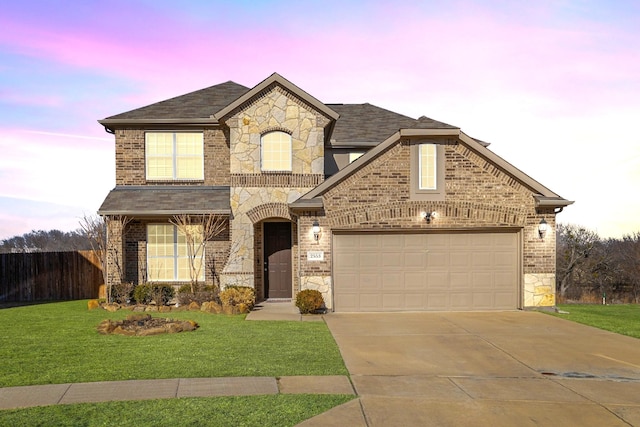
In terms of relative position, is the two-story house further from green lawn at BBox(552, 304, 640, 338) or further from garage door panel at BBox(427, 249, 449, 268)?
green lawn at BBox(552, 304, 640, 338)

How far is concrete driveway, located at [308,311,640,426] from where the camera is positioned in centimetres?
679

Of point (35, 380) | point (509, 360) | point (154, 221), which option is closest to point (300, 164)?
point (154, 221)

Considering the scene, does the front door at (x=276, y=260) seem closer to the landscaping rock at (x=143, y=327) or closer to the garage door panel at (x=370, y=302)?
the garage door panel at (x=370, y=302)

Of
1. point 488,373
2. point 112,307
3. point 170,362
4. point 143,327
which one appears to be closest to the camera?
point 488,373

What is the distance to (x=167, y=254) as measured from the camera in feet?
62.3

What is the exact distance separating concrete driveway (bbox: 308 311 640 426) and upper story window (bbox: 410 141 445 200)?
3.90 meters

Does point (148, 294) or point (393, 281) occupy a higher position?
point (393, 281)

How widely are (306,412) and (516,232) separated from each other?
37.7 feet

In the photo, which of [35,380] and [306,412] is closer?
[306,412]

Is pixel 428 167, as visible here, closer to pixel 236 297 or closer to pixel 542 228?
pixel 542 228

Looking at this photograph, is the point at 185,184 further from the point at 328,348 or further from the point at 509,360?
the point at 509,360

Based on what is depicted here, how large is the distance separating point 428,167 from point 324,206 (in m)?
3.35

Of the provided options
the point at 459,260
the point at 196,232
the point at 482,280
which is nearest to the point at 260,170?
the point at 196,232

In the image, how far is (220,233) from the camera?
18.8 metres
